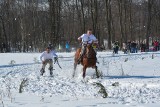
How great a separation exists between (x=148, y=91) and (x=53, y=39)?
51703 mm

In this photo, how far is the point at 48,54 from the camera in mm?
21531

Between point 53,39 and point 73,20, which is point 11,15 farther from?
point 53,39

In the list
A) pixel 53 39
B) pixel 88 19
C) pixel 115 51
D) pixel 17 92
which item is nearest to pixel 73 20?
pixel 88 19

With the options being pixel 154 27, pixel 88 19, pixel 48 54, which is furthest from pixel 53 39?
pixel 48 54

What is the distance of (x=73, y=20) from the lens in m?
85.0

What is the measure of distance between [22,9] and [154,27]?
90.7ft

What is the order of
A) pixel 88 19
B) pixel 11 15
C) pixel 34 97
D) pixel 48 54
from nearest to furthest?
pixel 34 97, pixel 48 54, pixel 88 19, pixel 11 15

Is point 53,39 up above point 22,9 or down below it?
below

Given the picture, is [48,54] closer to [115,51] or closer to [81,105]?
[81,105]

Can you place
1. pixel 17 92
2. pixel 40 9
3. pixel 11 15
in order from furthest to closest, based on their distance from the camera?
pixel 40 9
pixel 11 15
pixel 17 92

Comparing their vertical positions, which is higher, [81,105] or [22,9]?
[22,9]

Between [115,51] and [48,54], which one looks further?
[115,51]

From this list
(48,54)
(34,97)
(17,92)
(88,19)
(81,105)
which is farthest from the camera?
(88,19)

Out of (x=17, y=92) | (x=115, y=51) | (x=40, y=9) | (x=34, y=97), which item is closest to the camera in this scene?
(x=34, y=97)
